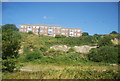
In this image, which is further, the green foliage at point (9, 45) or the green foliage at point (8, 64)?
the green foliage at point (9, 45)

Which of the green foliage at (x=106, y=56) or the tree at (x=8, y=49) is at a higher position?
the tree at (x=8, y=49)

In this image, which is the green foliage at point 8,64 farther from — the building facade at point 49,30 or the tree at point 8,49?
the building facade at point 49,30

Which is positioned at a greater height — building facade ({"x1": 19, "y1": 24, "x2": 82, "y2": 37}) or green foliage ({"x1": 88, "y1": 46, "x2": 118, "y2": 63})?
building facade ({"x1": 19, "y1": 24, "x2": 82, "y2": 37})

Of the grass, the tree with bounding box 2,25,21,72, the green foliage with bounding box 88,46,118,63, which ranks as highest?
the tree with bounding box 2,25,21,72

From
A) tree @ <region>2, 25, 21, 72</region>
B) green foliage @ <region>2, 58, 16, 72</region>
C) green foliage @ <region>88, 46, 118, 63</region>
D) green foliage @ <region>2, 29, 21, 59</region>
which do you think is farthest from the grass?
green foliage @ <region>88, 46, 118, 63</region>

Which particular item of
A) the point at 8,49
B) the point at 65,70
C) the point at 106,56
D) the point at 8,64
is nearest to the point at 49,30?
the point at 106,56

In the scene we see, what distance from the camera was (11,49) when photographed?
21.1 feet

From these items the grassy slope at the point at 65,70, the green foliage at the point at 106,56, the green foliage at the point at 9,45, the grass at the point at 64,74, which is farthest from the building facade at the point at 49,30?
the green foliage at the point at 9,45

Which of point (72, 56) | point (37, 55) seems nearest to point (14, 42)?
point (37, 55)

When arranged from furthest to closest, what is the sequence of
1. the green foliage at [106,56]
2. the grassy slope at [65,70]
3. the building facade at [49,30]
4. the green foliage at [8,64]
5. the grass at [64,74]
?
the building facade at [49,30], the green foliage at [106,56], the green foliage at [8,64], the grassy slope at [65,70], the grass at [64,74]

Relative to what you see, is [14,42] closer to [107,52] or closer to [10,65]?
[10,65]

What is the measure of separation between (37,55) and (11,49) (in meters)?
10.9

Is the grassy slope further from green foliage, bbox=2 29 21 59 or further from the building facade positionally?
the building facade

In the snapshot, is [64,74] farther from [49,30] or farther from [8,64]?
[49,30]
